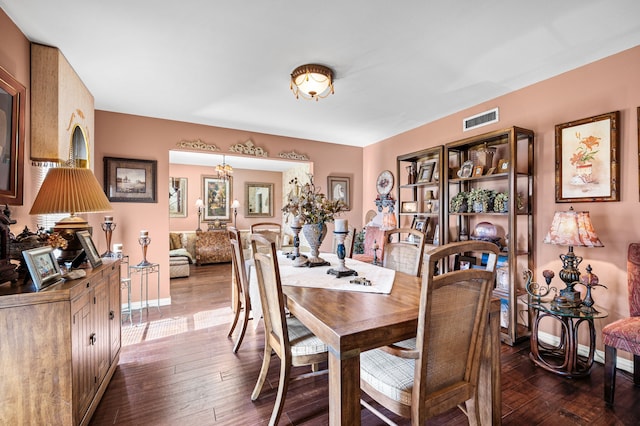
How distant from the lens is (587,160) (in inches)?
93.7

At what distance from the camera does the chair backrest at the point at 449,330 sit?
105 centimetres

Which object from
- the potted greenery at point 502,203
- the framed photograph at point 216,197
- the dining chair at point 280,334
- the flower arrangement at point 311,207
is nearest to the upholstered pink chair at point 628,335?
the potted greenery at point 502,203

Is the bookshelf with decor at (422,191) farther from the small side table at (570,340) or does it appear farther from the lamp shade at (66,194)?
the lamp shade at (66,194)

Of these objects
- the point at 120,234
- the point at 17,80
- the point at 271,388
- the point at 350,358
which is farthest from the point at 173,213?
the point at 350,358

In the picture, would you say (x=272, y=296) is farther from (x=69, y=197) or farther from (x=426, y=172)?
(x=426, y=172)

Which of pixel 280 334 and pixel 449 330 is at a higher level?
pixel 449 330

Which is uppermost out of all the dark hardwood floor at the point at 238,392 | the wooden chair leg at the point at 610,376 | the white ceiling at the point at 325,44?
the white ceiling at the point at 325,44

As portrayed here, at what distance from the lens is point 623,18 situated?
184 centimetres

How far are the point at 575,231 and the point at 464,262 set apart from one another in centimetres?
117

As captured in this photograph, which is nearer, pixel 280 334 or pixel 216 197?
pixel 280 334

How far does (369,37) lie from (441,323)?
1.97 m

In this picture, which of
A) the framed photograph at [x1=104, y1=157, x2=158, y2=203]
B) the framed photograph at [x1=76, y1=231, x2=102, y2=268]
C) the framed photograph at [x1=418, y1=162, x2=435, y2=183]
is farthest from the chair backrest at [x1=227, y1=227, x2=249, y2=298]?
the framed photograph at [x1=418, y1=162, x2=435, y2=183]

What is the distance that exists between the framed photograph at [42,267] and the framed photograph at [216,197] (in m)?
6.04

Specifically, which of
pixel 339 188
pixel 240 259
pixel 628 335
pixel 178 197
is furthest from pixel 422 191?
pixel 178 197
